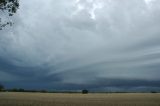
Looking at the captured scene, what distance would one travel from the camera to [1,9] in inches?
1187

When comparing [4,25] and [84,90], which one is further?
[84,90]

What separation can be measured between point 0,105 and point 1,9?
17071 millimetres

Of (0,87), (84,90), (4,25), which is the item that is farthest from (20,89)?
(4,25)

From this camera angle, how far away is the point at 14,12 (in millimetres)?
30266

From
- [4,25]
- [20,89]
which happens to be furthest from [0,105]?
[20,89]

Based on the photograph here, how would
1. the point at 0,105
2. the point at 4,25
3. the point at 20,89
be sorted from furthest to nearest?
the point at 20,89 → the point at 0,105 → the point at 4,25

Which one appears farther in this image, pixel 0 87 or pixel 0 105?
pixel 0 87

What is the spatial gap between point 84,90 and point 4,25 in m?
115

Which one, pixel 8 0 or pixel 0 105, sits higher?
pixel 8 0

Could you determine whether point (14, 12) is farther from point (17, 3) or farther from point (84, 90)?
point (84, 90)

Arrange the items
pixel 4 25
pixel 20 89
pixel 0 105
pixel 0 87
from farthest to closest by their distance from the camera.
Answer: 1. pixel 20 89
2. pixel 0 87
3. pixel 0 105
4. pixel 4 25

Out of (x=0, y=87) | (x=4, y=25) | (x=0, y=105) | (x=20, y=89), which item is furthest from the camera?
(x=20, y=89)

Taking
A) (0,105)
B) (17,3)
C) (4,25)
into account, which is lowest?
(0,105)

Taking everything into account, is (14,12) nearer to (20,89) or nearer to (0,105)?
(0,105)
